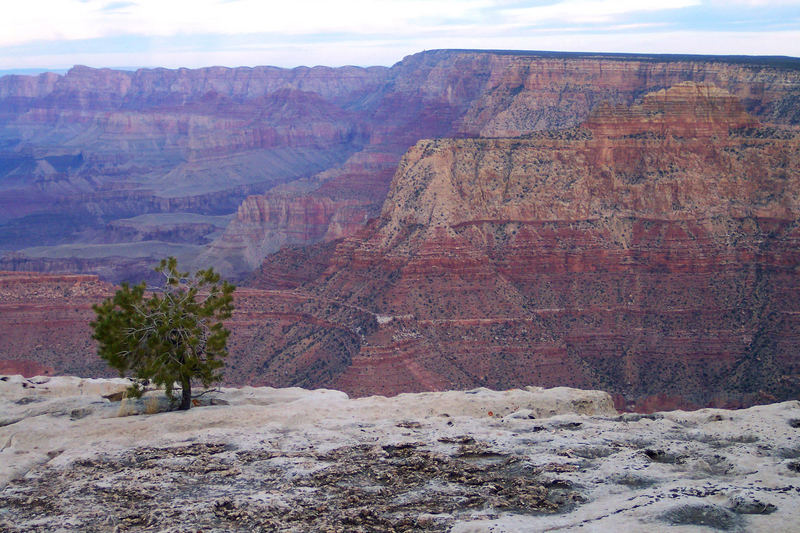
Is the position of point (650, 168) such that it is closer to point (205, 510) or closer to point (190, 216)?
point (205, 510)

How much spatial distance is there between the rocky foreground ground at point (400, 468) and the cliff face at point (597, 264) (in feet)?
88.0

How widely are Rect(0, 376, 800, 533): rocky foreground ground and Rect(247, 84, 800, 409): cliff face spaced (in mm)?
26832

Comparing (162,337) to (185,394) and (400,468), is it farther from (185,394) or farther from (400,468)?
(400,468)

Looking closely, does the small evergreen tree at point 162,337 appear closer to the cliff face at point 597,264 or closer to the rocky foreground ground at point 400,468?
the rocky foreground ground at point 400,468

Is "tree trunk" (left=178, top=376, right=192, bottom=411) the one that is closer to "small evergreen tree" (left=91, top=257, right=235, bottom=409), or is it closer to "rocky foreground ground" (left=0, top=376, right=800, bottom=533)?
"small evergreen tree" (left=91, top=257, right=235, bottom=409)

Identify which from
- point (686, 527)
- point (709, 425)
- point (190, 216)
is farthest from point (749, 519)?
point (190, 216)

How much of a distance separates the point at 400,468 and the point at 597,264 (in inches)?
1784

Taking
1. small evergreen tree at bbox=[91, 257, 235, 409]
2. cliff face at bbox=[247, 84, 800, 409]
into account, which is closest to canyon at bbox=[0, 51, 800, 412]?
cliff face at bbox=[247, 84, 800, 409]

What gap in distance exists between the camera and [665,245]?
63.7 m

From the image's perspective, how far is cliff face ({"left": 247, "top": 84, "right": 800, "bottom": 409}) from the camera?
186 ft

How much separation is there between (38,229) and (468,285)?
12291cm

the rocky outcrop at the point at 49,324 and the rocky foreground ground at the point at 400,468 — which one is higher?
the rocky foreground ground at the point at 400,468

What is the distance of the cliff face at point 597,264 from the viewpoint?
5659cm

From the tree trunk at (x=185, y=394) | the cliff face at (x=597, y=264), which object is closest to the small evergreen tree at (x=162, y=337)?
the tree trunk at (x=185, y=394)
